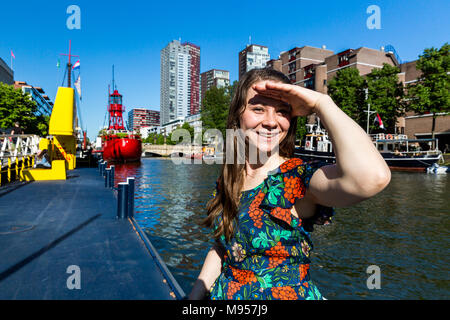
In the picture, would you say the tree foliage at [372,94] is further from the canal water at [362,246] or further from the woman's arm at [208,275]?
the woman's arm at [208,275]

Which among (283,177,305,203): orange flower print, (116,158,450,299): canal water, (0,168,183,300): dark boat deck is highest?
(283,177,305,203): orange flower print

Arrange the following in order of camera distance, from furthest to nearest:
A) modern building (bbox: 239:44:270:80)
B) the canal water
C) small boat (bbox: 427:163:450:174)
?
modern building (bbox: 239:44:270:80), small boat (bbox: 427:163:450:174), the canal water

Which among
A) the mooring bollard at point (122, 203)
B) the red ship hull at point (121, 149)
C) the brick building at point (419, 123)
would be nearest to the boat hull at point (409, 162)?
the brick building at point (419, 123)

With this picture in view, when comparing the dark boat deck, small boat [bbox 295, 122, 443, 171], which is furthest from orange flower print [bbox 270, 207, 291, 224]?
small boat [bbox 295, 122, 443, 171]

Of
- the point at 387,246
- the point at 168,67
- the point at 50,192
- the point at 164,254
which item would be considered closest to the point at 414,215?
the point at 387,246

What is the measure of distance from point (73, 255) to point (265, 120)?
391 centimetres

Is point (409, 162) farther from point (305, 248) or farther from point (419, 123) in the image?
point (305, 248)

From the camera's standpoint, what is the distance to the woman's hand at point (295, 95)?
1346 mm

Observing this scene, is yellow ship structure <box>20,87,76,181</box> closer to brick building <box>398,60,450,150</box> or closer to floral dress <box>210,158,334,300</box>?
floral dress <box>210,158,334,300</box>

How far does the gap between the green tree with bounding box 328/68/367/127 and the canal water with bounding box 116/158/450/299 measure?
34.5 m

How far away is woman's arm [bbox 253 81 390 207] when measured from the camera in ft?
3.69

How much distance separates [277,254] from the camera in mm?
1444

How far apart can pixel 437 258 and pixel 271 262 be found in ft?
26.5
